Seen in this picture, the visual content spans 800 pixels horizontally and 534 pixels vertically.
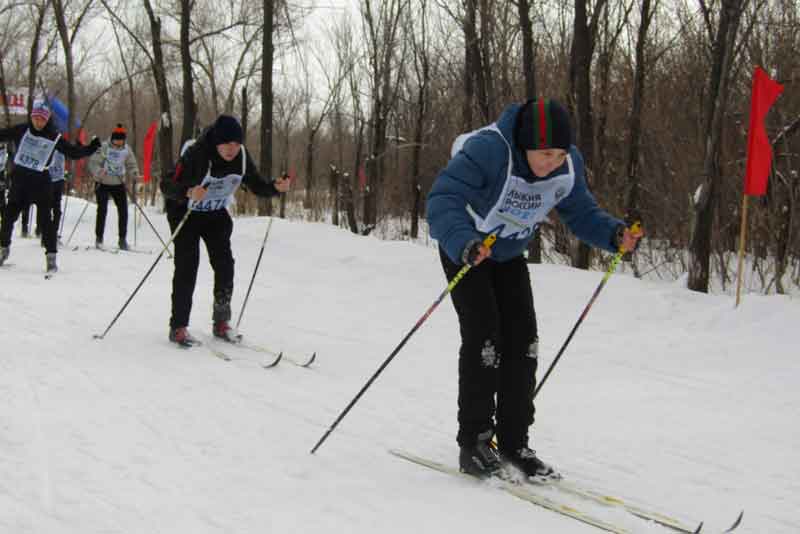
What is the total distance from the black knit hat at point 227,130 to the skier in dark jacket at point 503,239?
249 centimetres

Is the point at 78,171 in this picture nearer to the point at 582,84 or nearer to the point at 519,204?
the point at 582,84

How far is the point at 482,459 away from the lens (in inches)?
123

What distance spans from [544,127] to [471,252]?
54 centimetres

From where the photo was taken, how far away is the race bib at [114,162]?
11625 mm

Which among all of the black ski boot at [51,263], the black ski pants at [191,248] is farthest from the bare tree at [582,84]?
the black ski boot at [51,263]

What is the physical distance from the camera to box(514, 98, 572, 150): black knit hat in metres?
2.94

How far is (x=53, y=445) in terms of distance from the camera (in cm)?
334

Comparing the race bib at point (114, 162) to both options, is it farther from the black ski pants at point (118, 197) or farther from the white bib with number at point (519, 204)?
the white bib with number at point (519, 204)

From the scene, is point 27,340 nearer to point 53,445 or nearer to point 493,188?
point 53,445

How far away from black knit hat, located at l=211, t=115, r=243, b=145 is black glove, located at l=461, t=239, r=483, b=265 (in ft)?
9.50

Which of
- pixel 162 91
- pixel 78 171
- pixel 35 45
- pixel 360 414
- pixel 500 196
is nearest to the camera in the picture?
pixel 500 196

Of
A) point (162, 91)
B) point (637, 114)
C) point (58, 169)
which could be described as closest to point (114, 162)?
point (58, 169)

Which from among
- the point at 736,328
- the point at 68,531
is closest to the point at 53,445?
the point at 68,531

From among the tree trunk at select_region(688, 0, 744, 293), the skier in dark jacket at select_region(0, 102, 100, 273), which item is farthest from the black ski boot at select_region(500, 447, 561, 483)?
the skier in dark jacket at select_region(0, 102, 100, 273)
